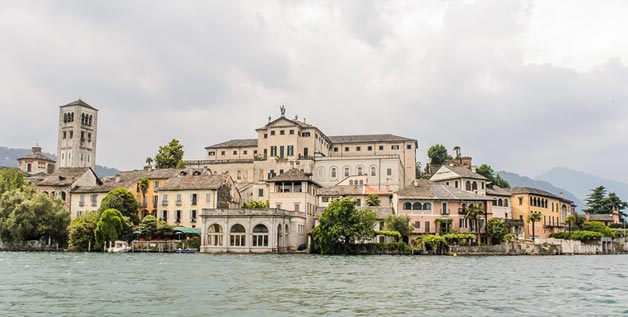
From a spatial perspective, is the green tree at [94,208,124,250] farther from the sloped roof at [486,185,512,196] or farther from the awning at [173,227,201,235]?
the sloped roof at [486,185,512,196]

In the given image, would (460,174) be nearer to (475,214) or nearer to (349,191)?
(349,191)

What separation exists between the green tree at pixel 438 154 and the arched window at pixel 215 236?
221 ft

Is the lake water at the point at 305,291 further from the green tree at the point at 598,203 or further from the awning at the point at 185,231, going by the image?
the green tree at the point at 598,203

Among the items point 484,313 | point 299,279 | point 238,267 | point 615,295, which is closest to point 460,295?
point 484,313

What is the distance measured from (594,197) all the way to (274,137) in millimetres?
64235

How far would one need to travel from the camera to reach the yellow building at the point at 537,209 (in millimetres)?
92375

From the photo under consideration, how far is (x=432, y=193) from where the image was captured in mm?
79062

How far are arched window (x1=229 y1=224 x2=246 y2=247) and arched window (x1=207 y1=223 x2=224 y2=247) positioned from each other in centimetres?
129

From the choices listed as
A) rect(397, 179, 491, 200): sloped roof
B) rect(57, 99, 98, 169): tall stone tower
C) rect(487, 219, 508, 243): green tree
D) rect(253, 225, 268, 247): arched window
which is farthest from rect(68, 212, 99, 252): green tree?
rect(57, 99, 98, 169): tall stone tower

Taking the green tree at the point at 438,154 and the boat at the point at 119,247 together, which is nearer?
the boat at the point at 119,247

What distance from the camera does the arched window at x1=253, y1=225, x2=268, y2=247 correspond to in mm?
72438

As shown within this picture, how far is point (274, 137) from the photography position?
340 ft

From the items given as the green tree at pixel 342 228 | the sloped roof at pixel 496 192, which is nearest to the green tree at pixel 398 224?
the green tree at pixel 342 228

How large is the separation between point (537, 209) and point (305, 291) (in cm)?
7091
